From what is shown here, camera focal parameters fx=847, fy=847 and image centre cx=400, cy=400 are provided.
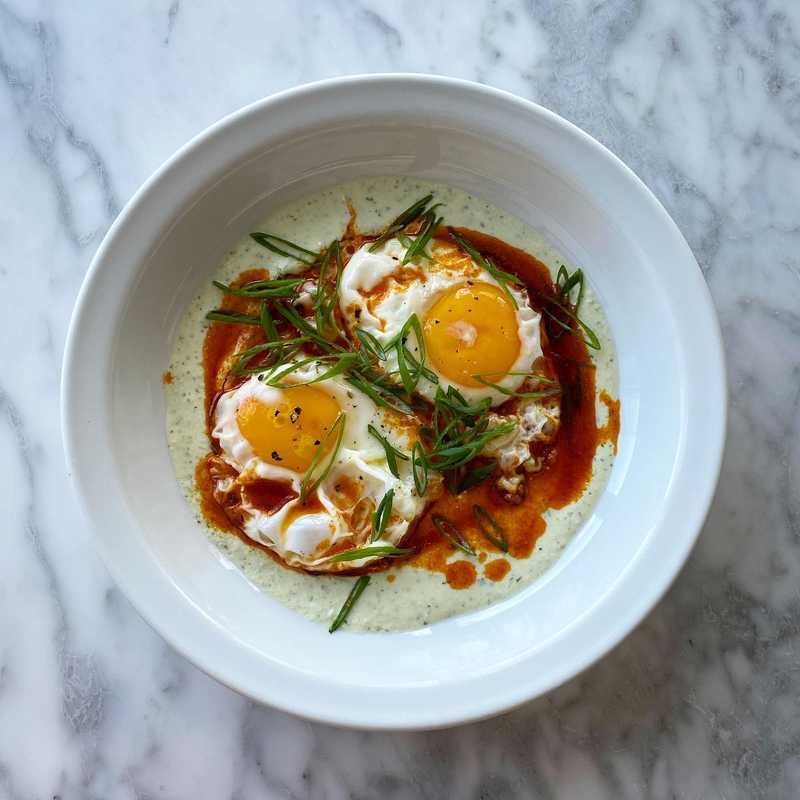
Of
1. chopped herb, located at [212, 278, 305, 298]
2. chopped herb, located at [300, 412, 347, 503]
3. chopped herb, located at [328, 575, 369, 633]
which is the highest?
chopped herb, located at [212, 278, 305, 298]

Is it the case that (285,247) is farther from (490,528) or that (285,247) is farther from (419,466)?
(490,528)

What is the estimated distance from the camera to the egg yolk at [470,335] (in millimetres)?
1973

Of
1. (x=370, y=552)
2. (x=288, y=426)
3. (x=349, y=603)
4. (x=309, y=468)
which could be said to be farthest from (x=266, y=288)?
(x=349, y=603)

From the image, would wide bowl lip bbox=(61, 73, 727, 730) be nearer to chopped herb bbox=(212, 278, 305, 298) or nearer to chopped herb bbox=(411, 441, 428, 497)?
chopped herb bbox=(212, 278, 305, 298)

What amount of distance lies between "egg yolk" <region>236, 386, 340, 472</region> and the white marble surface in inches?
22.2

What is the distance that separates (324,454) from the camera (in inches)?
77.9

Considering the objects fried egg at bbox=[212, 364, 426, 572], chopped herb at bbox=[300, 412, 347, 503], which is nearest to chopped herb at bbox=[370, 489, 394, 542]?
fried egg at bbox=[212, 364, 426, 572]

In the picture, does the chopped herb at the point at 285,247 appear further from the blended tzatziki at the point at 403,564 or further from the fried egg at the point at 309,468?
the fried egg at the point at 309,468

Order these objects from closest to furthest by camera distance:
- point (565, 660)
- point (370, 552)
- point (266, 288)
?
1. point (565, 660)
2. point (370, 552)
3. point (266, 288)

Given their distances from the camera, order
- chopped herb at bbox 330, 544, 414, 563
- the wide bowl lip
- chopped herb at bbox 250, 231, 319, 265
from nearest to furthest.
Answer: the wide bowl lip < chopped herb at bbox 330, 544, 414, 563 < chopped herb at bbox 250, 231, 319, 265

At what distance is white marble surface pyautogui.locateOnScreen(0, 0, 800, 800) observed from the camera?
212 centimetres

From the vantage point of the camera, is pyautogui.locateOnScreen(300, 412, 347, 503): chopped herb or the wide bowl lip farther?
pyautogui.locateOnScreen(300, 412, 347, 503): chopped herb

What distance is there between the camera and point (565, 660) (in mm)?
1826

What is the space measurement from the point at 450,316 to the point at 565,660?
0.81 m
